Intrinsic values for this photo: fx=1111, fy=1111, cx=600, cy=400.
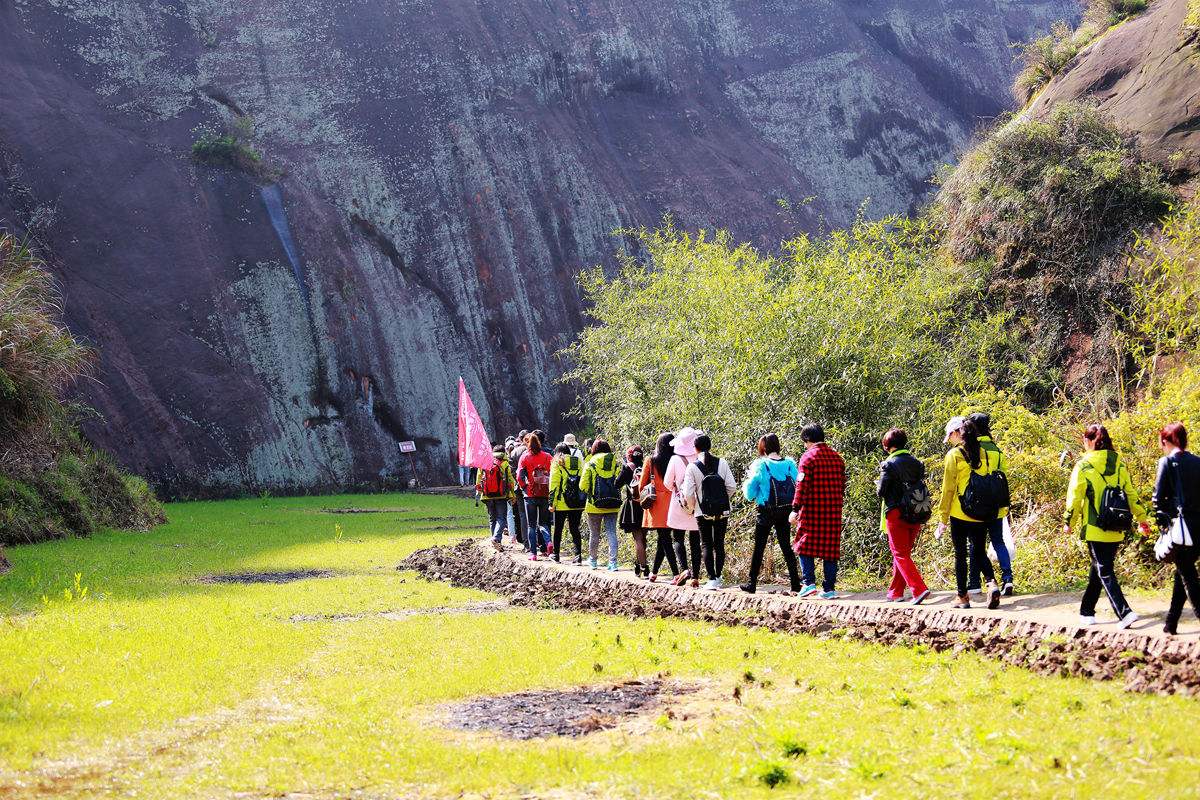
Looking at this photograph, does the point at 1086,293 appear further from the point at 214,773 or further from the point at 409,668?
the point at 214,773

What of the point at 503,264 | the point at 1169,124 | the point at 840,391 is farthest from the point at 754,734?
the point at 503,264

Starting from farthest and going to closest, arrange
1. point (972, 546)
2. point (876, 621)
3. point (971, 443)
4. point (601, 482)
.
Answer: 1. point (601, 482)
2. point (972, 546)
3. point (971, 443)
4. point (876, 621)

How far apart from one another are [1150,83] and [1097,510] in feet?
52.1

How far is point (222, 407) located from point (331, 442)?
3.93 metres

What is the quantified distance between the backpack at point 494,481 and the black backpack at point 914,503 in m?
8.89

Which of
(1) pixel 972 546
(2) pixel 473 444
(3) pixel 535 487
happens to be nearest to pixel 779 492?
(1) pixel 972 546

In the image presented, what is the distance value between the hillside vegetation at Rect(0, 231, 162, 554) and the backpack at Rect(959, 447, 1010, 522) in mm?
14724

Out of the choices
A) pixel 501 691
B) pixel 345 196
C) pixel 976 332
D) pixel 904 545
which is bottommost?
pixel 501 691

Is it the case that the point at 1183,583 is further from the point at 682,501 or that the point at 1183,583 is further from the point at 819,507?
the point at 682,501

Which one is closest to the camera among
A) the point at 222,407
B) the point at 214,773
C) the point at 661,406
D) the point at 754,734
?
the point at 214,773

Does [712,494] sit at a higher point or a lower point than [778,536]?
higher

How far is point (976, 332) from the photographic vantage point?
57.5 ft

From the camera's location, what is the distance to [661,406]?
17.7m

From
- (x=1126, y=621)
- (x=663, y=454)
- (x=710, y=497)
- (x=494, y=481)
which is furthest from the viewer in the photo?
(x=494, y=481)
